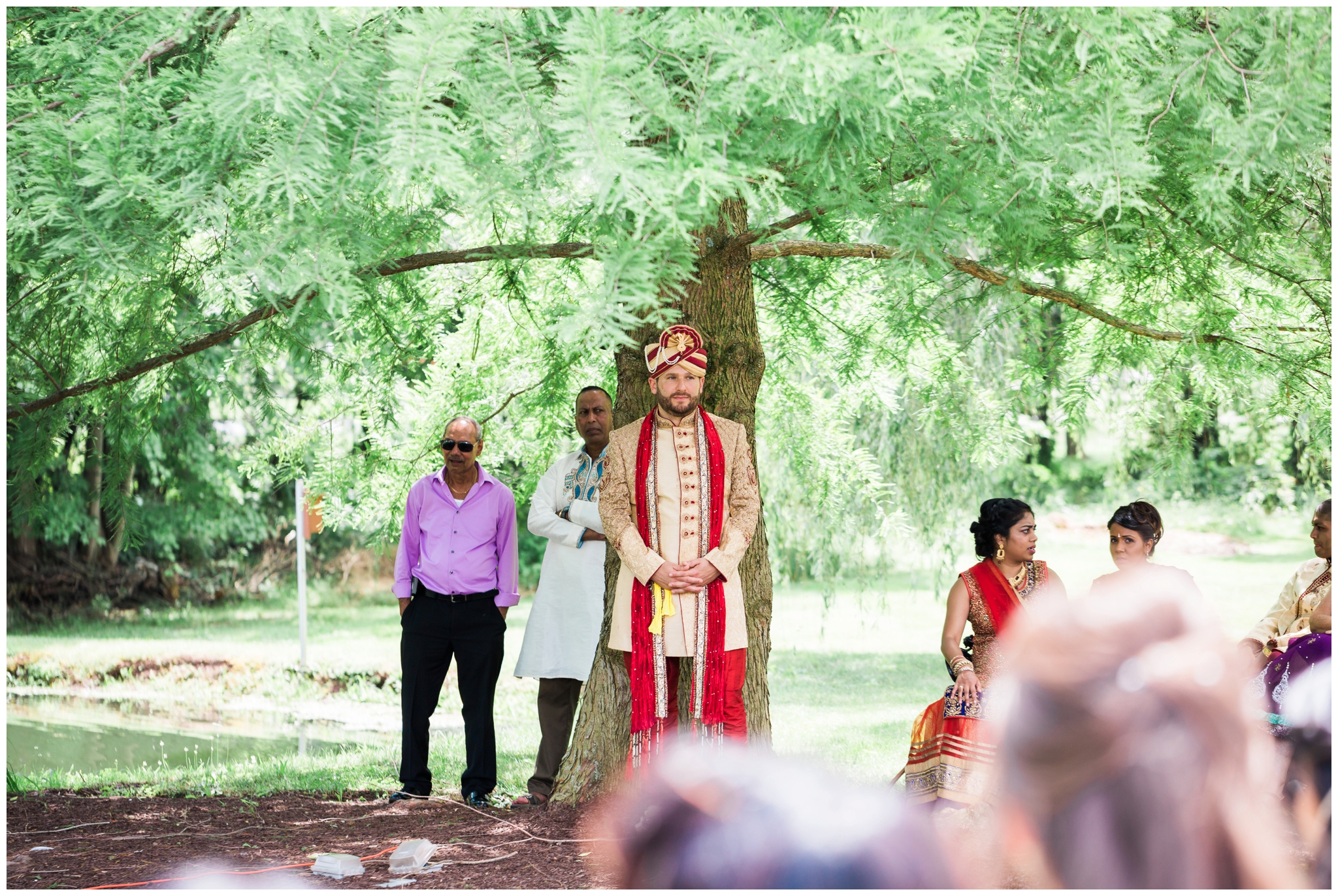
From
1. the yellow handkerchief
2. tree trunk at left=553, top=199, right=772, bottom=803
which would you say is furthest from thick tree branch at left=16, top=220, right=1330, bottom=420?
the yellow handkerchief

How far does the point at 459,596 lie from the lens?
5.03 m

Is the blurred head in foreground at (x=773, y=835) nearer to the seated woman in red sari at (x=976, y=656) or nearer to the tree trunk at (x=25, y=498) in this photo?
the seated woman in red sari at (x=976, y=656)

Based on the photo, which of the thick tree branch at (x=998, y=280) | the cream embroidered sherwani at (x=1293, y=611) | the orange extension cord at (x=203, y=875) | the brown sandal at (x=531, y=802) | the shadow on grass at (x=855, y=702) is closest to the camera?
the orange extension cord at (x=203, y=875)

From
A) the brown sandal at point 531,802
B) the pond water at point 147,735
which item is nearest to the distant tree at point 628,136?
the brown sandal at point 531,802

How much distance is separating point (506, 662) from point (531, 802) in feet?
31.8

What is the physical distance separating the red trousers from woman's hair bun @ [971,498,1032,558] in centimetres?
96

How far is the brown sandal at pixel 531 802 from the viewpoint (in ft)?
16.1

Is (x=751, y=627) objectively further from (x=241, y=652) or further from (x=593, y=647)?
(x=241, y=652)

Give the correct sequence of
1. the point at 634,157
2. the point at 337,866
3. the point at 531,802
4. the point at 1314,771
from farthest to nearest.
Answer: the point at 531,802 < the point at 337,866 < the point at 1314,771 < the point at 634,157

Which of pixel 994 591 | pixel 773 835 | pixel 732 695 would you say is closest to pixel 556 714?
pixel 732 695

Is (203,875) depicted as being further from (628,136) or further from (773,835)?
(773,835)

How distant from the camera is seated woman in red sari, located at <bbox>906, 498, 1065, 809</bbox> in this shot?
13.9 ft

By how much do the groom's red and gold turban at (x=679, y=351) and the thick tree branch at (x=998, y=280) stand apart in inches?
18.3

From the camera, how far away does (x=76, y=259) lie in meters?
2.86
